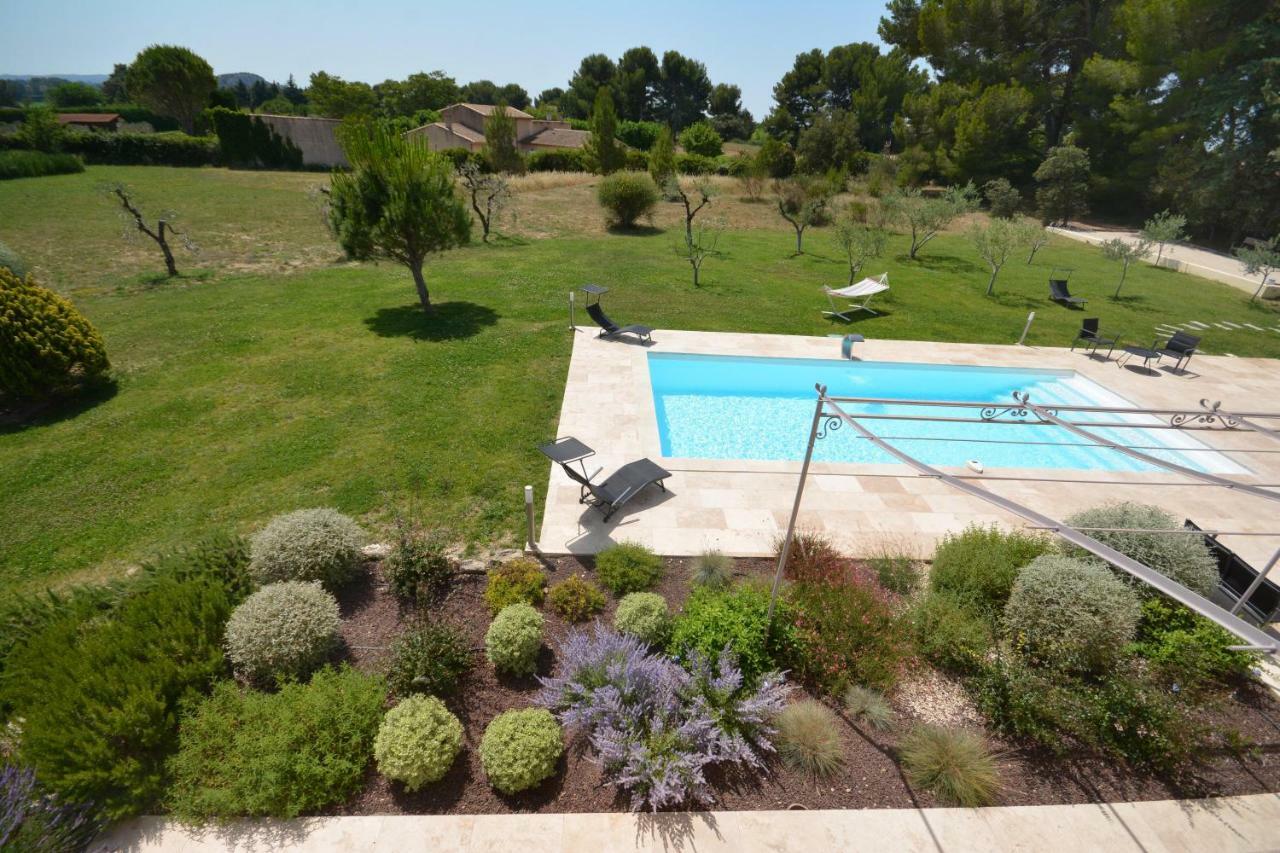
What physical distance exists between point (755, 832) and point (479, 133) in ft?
205

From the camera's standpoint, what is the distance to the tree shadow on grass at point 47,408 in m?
9.70

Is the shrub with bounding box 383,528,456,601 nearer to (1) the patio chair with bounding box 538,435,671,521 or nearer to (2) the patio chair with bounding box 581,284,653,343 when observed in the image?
(1) the patio chair with bounding box 538,435,671,521

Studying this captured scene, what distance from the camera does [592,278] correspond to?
19.4 metres

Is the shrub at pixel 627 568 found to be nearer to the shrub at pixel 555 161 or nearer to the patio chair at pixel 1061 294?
the patio chair at pixel 1061 294

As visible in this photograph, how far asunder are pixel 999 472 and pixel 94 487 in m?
14.9

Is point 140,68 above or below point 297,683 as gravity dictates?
above

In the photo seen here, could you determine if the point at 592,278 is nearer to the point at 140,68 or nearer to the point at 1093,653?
the point at 1093,653

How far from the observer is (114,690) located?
4379mm

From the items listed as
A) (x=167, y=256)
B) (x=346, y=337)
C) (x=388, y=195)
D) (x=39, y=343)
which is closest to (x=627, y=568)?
(x=346, y=337)

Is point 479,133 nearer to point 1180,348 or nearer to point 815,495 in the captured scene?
point 1180,348

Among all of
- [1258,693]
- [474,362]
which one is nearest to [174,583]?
[474,362]

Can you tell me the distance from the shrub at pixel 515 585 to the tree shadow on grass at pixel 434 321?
350 inches

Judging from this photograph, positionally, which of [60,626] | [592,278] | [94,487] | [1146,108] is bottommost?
[94,487]

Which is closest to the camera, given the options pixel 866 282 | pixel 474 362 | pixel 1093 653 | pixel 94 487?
pixel 1093 653
